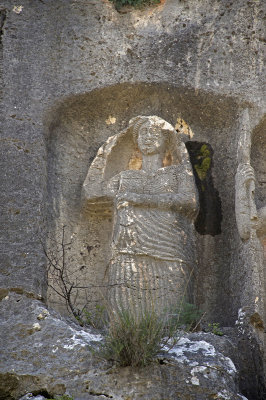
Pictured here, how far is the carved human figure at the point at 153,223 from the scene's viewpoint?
9.10m

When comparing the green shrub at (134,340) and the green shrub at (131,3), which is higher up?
the green shrub at (131,3)

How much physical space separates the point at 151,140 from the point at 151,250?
Result: 1.48 metres

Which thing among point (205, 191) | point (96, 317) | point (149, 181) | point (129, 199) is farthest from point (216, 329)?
point (205, 191)

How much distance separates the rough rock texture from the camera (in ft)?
25.7

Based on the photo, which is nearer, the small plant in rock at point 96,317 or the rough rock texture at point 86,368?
the rough rock texture at point 86,368

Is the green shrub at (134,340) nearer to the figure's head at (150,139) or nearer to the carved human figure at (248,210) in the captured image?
the carved human figure at (248,210)

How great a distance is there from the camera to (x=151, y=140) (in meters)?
10.2

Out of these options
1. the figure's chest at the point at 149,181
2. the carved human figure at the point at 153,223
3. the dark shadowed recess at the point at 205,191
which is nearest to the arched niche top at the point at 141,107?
the dark shadowed recess at the point at 205,191

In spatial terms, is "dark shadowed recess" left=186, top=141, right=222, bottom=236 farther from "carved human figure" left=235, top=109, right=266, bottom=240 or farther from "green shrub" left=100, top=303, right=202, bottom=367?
"green shrub" left=100, top=303, right=202, bottom=367

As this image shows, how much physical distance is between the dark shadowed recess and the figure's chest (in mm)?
561

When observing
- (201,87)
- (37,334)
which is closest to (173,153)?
(201,87)

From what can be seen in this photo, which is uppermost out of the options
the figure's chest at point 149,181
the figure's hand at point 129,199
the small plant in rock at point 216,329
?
the figure's chest at point 149,181

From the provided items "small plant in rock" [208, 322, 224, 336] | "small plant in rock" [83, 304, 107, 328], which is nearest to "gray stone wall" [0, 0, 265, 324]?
"small plant in rock" [208, 322, 224, 336]

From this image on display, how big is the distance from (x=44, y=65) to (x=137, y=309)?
327cm
